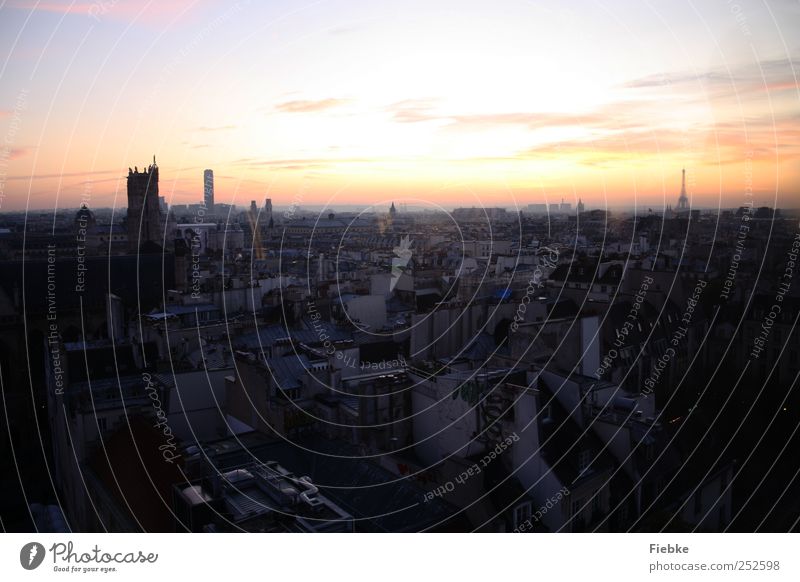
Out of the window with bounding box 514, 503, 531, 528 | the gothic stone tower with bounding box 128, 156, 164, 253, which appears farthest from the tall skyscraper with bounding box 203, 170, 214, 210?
the gothic stone tower with bounding box 128, 156, 164, 253

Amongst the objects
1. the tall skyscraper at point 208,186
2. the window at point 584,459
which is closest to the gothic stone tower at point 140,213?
the tall skyscraper at point 208,186

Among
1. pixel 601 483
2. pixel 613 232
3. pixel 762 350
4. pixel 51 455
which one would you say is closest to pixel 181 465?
pixel 601 483

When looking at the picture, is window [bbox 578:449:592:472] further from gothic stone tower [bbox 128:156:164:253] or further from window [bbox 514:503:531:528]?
gothic stone tower [bbox 128:156:164:253]

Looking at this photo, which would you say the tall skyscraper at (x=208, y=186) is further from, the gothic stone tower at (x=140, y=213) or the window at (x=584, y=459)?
the gothic stone tower at (x=140, y=213)

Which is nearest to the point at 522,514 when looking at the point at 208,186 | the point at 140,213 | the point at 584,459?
the point at 584,459

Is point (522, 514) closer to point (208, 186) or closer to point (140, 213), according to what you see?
point (208, 186)
